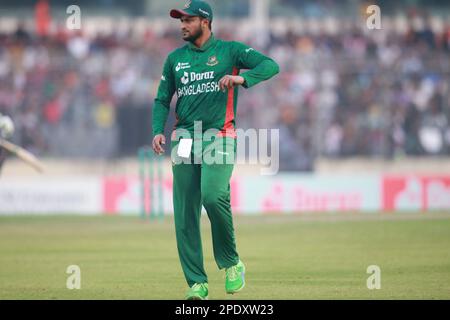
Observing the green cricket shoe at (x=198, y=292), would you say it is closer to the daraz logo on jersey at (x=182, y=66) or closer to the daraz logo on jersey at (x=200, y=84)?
the daraz logo on jersey at (x=200, y=84)

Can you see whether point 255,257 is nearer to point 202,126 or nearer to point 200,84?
point 202,126

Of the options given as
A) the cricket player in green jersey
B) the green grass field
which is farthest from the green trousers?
the green grass field

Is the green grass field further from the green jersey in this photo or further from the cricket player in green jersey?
the green jersey

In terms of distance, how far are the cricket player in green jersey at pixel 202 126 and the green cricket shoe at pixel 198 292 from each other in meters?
0.01

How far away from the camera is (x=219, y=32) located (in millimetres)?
32875

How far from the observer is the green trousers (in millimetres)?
11039

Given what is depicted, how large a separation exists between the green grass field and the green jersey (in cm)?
189

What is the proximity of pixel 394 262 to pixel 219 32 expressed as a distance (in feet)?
60.9

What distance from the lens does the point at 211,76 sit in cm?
1112

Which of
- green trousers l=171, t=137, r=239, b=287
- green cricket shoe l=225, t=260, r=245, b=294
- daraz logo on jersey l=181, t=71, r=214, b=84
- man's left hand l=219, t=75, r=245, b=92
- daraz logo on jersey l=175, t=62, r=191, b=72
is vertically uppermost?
daraz logo on jersey l=175, t=62, r=191, b=72

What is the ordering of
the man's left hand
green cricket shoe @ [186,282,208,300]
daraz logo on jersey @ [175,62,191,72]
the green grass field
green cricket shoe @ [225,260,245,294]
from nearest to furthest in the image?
the man's left hand < green cricket shoe @ [186,282,208,300] < daraz logo on jersey @ [175,62,191,72] < green cricket shoe @ [225,260,245,294] < the green grass field

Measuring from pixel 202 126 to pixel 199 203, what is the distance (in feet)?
2.67
